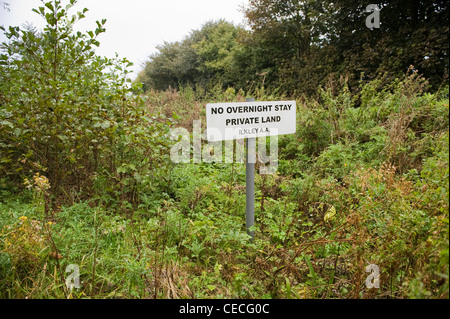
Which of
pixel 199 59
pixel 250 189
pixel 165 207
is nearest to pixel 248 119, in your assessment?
pixel 250 189

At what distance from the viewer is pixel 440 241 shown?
151 centimetres

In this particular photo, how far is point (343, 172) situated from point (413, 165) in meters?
0.86

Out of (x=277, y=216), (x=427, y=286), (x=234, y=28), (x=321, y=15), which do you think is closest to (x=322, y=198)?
(x=277, y=216)

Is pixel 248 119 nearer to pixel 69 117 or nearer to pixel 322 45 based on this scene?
pixel 69 117

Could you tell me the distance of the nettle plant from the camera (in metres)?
2.82

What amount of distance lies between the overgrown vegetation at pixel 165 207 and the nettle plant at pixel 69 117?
0.02 meters

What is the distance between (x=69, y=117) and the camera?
296cm

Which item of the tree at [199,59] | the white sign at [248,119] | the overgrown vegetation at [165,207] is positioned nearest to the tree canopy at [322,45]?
the tree at [199,59]

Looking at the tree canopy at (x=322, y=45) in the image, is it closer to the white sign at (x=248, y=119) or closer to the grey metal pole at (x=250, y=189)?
the white sign at (x=248, y=119)

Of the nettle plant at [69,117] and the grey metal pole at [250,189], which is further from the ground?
the nettle plant at [69,117]

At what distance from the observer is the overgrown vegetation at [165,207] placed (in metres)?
1.93
